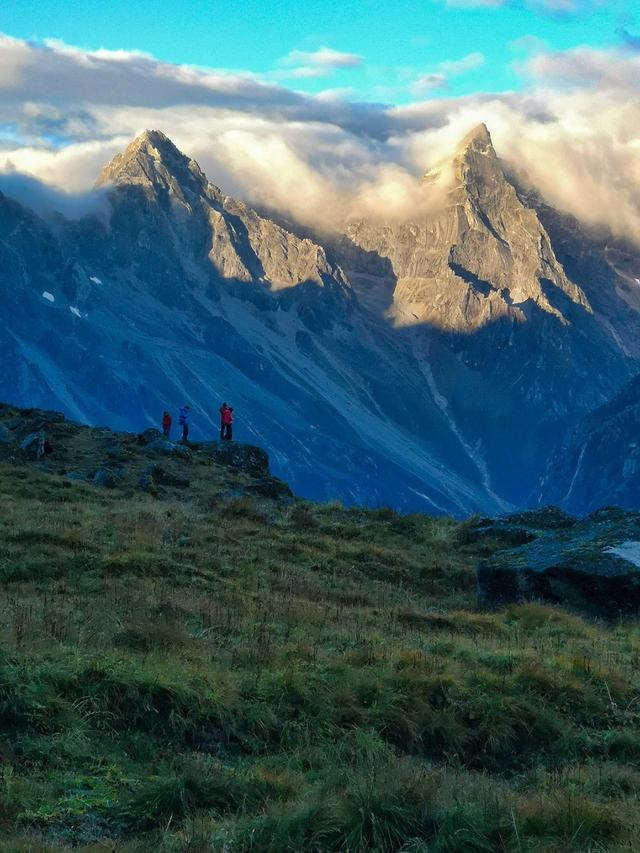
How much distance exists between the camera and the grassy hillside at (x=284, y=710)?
1029cm

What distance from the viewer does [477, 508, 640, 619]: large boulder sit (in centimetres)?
2558

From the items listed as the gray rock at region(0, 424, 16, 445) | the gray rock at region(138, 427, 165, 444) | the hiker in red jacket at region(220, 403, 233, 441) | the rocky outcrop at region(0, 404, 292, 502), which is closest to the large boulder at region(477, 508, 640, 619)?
the rocky outcrop at region(0, 404, 292, 502)

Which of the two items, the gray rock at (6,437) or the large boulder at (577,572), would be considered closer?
the large boulder at (577,572)

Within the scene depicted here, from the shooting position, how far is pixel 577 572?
26031 millimetres

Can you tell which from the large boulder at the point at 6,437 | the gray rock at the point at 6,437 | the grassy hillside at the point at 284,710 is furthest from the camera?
the gray rock at the point at 6,437

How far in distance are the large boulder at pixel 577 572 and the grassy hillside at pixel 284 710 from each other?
1292 mm

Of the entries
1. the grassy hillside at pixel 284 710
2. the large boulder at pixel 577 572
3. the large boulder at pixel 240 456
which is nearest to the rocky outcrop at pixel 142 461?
the large boulder at pixel 240 456

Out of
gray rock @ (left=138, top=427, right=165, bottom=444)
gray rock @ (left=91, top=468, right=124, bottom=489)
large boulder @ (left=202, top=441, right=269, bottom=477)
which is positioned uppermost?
gray rock @ (left=138, top=427, right=165, bottom=444)

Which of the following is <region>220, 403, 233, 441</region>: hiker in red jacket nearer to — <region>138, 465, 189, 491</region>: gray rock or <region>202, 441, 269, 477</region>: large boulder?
<region>202, 441, 269, 477</region>: large boulder

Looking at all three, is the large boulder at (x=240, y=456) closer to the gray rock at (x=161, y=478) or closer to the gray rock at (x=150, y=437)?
the gray rock at (x=150, y=437)

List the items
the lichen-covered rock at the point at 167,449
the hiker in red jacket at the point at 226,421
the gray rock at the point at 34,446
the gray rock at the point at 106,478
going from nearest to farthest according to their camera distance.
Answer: the gray rock at the point at 106,478, the gray rock at the point at 34,446, the lichen-covered rock at the point at 167,449, the hiker in red jacket at the point at 226,421

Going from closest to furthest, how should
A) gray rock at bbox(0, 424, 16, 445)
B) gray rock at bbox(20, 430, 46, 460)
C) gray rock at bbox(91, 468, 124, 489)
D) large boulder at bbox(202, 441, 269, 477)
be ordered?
gray rock at bbox(91, 468, 124, 489) → gray rock at bbox(0, 424, 16, 445) → gray rock at bbox(20, 430, 46, 460) → large boulder at bbox(202, 441, 269, 477)

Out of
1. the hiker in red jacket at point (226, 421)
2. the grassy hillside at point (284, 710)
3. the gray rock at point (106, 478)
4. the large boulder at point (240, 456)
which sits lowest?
the grassy hillside at point (284, 710)

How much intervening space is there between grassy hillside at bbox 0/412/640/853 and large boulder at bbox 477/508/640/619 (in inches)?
50.9
